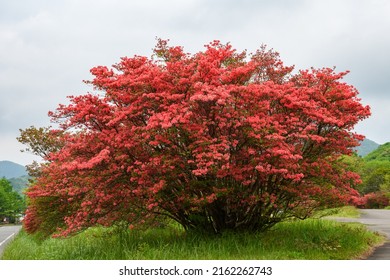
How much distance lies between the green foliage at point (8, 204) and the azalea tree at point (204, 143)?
7120 centimetres

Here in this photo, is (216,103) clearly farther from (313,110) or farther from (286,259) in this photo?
(286,259)

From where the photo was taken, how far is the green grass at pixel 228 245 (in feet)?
36.9

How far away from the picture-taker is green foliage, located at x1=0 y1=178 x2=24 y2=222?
78562mm

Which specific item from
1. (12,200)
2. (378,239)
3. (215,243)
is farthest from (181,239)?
(12,200)

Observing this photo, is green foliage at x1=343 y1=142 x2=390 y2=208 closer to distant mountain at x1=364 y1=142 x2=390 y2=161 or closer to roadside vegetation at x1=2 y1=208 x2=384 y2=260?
distant mountain at x1=364 y1=142 x2=390 y2=161

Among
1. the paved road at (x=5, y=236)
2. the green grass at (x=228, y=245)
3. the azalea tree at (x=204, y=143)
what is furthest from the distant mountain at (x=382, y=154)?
the azalea tree at (x=204, y=143)

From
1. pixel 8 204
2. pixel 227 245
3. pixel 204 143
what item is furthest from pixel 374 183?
pixel 8 204

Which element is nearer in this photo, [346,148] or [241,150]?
[241,150]

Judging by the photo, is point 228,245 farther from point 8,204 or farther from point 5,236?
point 8,204

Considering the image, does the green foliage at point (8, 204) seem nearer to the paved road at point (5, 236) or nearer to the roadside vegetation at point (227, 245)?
the paved road at point (5, 236)

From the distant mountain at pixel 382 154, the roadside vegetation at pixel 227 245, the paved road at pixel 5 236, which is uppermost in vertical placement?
the distant mountain at pixel 382 154

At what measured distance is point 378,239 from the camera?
15.8m

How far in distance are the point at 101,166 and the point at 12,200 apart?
77.2 meters

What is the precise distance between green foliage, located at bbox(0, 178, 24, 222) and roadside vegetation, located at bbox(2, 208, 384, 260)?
68549 millimetres
